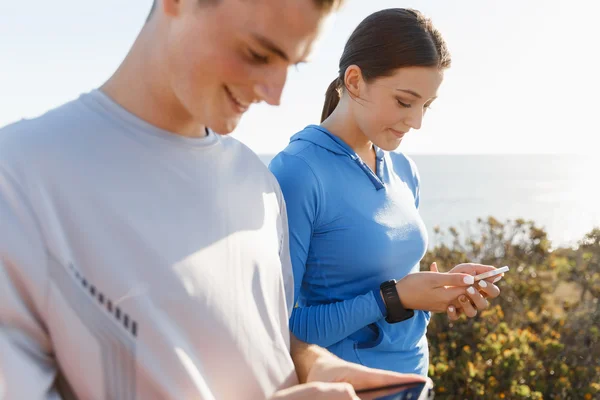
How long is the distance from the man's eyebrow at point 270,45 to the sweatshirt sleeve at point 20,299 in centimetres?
49

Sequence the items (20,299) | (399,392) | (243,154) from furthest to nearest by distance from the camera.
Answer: (243,154), (399,392), (20,299)

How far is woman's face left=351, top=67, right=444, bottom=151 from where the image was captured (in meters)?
2.15

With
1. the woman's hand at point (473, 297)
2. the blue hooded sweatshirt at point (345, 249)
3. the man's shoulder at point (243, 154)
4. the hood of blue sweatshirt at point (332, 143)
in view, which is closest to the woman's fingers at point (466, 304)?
the woman's hand at point (473, 297)

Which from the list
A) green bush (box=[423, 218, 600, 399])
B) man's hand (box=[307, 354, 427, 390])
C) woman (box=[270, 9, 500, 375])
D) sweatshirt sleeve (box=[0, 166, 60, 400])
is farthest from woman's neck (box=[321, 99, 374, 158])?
green bush (box=[423, 218, 600, 399])

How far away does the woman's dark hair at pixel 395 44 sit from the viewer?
7.03 feet

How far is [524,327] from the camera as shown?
515 centimetres

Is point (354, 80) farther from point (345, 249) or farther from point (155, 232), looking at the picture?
point (155, 232)

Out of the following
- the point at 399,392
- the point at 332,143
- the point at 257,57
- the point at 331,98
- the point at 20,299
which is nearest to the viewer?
the point at 20,299

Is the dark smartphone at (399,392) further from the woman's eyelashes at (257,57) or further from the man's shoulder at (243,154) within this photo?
the woman's eyelashes at (257,57)

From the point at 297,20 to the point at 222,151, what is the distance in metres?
0.38

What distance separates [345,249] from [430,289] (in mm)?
328

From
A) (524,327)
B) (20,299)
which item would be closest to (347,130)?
(20,299)

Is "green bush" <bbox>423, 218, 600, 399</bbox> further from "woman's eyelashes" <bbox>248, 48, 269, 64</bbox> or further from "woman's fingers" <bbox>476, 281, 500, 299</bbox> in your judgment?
"woman's eyelashes" <bbox>248, 48, 269, 64</bbox>

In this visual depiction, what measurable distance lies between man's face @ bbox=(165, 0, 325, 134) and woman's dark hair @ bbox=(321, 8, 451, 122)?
1.01 meters
